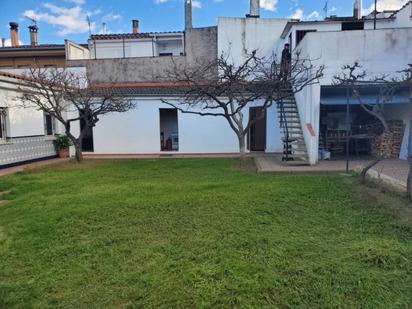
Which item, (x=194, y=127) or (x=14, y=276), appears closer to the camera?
(x=14, y=276)

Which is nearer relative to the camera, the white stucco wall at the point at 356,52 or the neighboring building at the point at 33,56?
the white stucco wall at the point at 356,52

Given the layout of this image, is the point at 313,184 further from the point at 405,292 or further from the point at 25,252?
the point at 25,252

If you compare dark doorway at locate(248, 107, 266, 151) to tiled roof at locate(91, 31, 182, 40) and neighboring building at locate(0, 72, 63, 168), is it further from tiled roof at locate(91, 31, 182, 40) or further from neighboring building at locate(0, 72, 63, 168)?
tiled roof at locate(91, 31, 182, 40)

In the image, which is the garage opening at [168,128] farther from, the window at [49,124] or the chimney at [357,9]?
the chimney at [357,9]

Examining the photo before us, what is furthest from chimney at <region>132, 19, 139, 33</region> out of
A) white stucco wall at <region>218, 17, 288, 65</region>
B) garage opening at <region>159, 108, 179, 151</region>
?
garage opening at <region>159, 108, 179, 151</region>

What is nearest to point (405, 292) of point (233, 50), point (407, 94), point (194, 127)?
point (407, 94)

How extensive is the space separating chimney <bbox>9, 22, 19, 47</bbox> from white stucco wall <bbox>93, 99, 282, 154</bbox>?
18.1 m

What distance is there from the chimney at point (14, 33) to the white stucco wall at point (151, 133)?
18.1m

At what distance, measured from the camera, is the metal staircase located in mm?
11406

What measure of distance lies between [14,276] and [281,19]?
68.5ft

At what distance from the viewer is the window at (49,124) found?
1509 cm

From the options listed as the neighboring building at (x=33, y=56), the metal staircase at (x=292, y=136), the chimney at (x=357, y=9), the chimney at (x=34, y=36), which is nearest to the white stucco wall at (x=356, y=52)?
the metal staircase at (x=292, y=136)

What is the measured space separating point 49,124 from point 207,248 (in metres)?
14.5

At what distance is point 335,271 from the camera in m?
3.55
